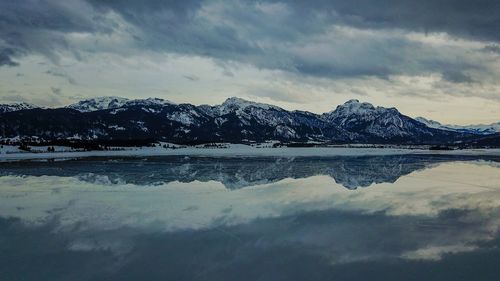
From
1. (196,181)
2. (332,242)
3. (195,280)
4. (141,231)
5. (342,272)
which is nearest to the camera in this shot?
(195,280)

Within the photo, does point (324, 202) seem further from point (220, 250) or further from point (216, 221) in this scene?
point (220, 250)

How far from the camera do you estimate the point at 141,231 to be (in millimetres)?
14391

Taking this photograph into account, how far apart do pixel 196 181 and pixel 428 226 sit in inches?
Result: 726

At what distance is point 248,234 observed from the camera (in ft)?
46.3

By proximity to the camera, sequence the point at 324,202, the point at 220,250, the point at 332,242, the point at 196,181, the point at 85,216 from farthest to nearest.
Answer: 1. the point at 196,181
2. the point at 324,202
3. the point at 85,216
4. the point at 332,242
5. the point at 220,250

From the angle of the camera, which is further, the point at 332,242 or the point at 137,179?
the point at 137,179

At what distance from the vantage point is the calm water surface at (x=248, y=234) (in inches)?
412

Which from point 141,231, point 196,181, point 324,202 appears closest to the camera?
point 141,231

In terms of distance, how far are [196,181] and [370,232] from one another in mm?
18129

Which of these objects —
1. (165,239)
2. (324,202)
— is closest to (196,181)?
(324,202)

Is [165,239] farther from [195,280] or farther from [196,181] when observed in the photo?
[196,181]

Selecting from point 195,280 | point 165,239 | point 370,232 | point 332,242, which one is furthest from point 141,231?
point 370,232

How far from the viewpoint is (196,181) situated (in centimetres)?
3081

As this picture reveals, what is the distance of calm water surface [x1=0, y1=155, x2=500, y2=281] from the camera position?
10469mm
